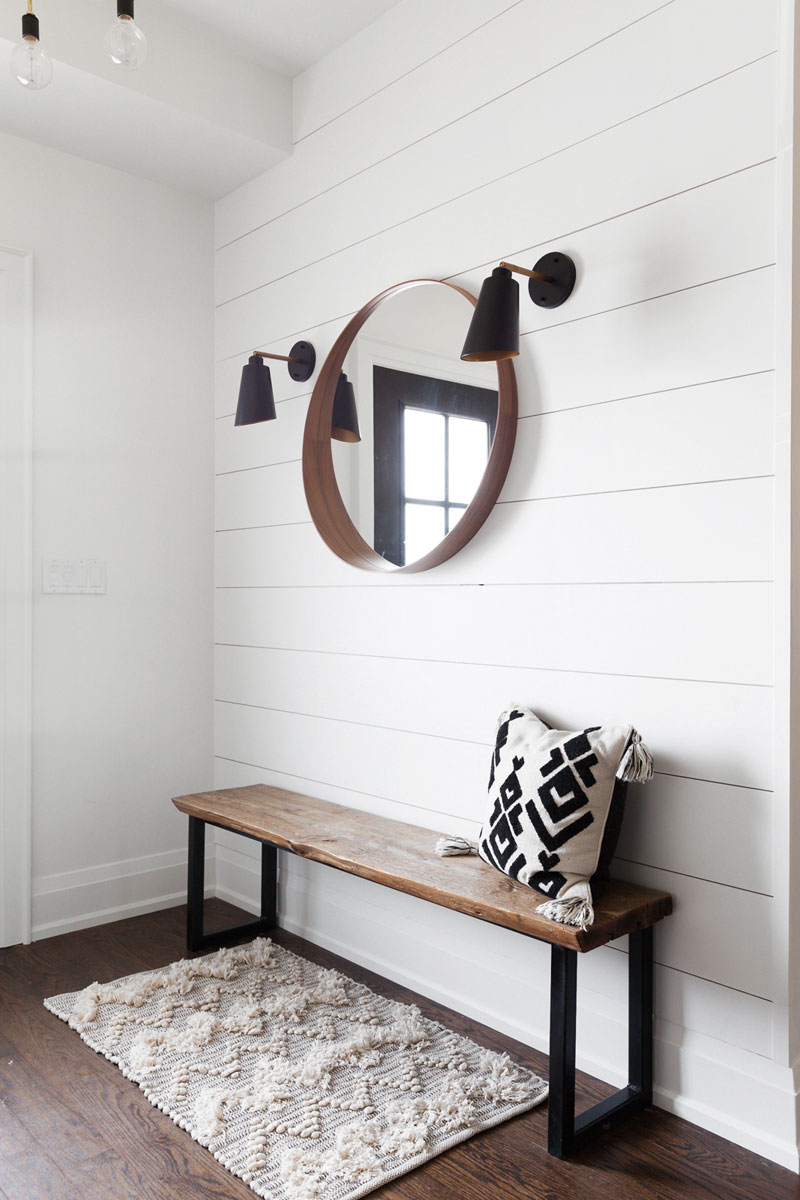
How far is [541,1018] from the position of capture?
Result: 2.03 metres

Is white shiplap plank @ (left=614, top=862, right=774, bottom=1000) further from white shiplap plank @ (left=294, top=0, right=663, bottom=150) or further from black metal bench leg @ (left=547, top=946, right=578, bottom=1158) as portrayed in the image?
white shiplap plank @ (left=294, top=0, right=663, bottom=150)

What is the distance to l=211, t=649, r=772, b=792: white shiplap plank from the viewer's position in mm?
1707

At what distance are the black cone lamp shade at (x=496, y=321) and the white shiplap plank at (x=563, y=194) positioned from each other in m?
0.19

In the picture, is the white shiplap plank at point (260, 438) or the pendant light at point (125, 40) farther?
the white shiplap plank at point (260, 438)

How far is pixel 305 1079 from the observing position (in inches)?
73.5

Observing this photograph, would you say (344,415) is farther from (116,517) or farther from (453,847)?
(453,847)

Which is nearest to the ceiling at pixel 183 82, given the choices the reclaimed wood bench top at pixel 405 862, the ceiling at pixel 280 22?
the ceiling at pixel 280 22

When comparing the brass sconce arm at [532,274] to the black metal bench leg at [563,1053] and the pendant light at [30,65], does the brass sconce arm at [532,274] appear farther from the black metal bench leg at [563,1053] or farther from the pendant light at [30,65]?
the black metal bench leg at [563,1053]

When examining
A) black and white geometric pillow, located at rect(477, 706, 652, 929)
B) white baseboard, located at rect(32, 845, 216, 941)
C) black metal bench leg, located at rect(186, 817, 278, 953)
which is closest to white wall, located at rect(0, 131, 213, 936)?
white baseboard, located at rect(32, 845, 216, 941)

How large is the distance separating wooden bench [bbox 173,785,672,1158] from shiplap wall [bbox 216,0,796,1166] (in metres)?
0.07

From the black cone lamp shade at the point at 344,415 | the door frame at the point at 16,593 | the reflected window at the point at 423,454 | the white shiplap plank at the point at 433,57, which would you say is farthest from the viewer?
the door frame at the point at 16,593

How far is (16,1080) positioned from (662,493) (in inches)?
72.1

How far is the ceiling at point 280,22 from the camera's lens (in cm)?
244

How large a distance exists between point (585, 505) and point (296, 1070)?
1.35 metres
